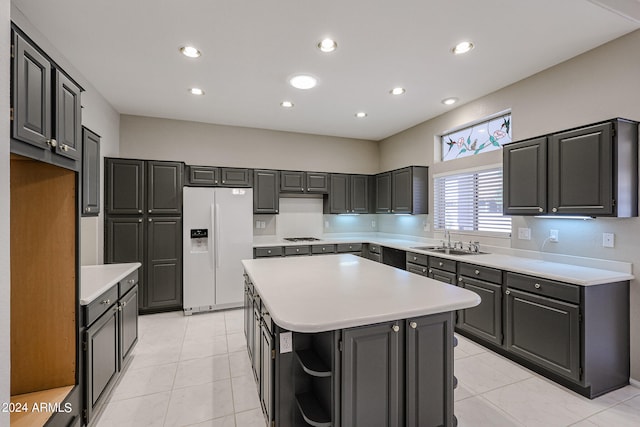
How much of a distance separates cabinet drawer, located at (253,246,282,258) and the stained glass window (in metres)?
2.93

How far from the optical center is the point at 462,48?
2.60 meters

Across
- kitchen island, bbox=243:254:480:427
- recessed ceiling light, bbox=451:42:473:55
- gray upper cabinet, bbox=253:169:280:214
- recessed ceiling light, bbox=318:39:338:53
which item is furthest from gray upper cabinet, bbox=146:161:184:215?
recessed ceiling light, bbox=451:42:473:55

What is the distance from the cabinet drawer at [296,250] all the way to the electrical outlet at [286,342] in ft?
9.99

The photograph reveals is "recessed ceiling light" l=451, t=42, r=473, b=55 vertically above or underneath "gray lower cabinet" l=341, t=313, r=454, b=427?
above

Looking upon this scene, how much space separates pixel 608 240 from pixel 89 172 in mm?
4483

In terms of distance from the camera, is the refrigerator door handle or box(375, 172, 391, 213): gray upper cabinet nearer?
the refrigerator door handle

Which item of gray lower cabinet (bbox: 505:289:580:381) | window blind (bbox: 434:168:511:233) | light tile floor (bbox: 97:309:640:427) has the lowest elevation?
light tile floor (bbox: 97:309:640:427)

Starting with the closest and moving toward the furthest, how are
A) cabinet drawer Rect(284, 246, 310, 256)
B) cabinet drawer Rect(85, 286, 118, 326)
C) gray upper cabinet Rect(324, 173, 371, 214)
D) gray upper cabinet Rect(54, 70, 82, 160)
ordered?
gray upper cabinet Rect(54, 70, 82, 160) → cabinet drawer Rect(85, 286, 118, 326) → cabinet drawer Rect(284, 246, 310, 256) → gray upper cabinet Rect(324, 173, 371, 214)

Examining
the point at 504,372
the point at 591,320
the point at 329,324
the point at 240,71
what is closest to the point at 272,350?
the point at 329,324

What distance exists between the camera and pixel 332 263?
276 cm

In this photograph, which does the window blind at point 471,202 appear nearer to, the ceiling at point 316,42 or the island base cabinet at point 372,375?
the ceiling at point 316,42

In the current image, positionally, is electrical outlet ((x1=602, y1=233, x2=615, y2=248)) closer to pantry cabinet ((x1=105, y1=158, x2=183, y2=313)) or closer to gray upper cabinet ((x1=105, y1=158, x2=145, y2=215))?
pantry cabinet ((x1=105, y1=158, x2=183, y2=313))

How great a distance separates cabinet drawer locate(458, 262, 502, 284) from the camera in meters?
2.84

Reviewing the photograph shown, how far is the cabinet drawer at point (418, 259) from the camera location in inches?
150
